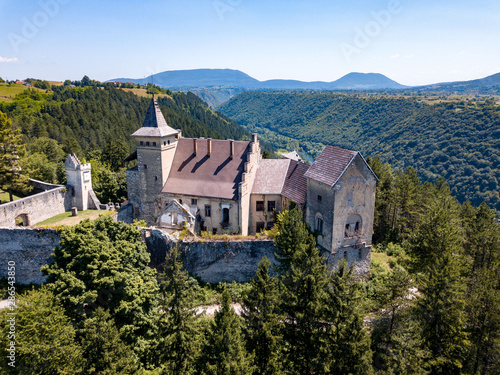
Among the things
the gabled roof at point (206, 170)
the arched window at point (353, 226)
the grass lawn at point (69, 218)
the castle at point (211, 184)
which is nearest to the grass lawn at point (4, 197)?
the grass lawn at point (69, 218)

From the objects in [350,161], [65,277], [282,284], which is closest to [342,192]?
[350,161]

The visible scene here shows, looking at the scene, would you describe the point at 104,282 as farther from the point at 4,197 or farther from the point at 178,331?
the point at 4,197

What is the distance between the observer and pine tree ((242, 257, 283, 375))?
22.0m

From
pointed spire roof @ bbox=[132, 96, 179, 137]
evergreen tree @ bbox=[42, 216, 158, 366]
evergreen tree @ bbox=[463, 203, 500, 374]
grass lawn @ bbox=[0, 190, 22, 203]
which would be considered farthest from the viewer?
grass lawn @ bbox=[0, 190, 22, 203]

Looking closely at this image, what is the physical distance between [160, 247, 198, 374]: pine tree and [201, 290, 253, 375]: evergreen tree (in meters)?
1.25

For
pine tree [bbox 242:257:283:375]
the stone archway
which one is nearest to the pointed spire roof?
the stone archway

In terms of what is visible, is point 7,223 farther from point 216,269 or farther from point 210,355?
point 210,355

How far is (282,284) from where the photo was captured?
23859 millimetres

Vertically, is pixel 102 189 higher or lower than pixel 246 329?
higher

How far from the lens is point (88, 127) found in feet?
336

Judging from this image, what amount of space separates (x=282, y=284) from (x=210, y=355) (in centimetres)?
655

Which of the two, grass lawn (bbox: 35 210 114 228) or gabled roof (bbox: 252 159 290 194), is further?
grass lawn (bbox: 35 210 114 228)

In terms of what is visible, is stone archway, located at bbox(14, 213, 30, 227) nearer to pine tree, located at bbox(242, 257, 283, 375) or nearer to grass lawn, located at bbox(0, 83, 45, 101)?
pine tree, located at bbox(242, 257, 283, 375)

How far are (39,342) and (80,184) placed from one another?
32063 mm
